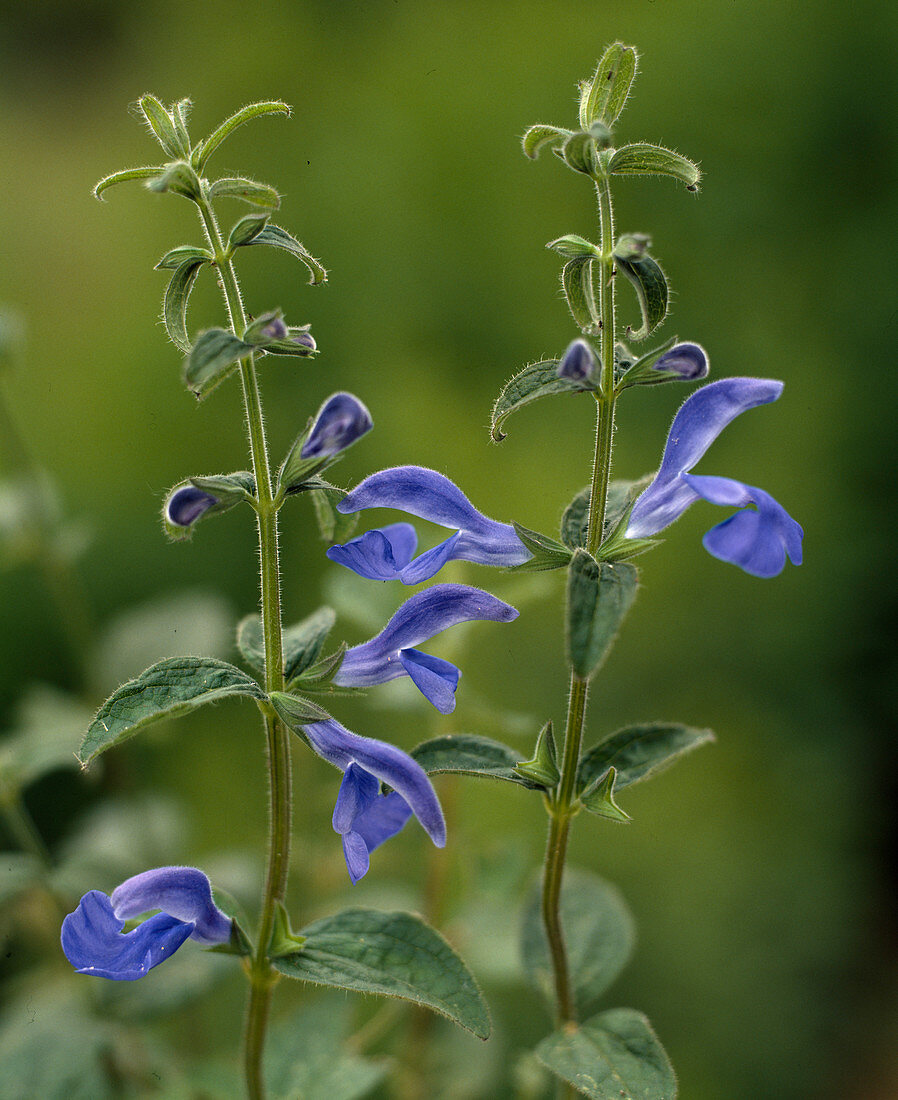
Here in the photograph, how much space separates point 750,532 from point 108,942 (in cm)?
38

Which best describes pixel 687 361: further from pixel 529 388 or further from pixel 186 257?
pixel 186 257

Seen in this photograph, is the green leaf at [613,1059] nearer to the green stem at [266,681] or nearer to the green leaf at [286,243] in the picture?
the green stem at [266,681]

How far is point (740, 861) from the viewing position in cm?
125

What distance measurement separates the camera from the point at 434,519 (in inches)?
22.3

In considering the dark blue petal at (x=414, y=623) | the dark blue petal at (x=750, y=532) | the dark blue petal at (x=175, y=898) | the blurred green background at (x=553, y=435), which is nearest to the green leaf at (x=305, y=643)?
the dark blue petal at (x=414, y=623)

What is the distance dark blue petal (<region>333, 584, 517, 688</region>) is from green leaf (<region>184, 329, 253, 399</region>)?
0.16 metres

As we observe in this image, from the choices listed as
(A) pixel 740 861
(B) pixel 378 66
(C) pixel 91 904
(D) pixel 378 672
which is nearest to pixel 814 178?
(B) pixel 378 66

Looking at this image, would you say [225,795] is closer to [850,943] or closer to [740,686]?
[740,686]

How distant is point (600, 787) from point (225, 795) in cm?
93

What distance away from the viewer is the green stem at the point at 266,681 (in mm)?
505

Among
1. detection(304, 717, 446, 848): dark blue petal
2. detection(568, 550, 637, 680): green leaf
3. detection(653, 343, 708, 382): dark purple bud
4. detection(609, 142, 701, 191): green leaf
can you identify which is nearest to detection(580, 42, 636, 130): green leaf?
detection(609, 142, 701, 191): green leaf

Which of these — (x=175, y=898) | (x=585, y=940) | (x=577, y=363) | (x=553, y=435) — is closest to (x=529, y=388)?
(x=577, y=363)

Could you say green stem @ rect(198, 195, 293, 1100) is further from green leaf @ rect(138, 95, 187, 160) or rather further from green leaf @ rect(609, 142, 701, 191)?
green leaf @ rect(609, 142, 701, 191)

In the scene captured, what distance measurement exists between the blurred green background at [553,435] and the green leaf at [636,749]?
498mm
